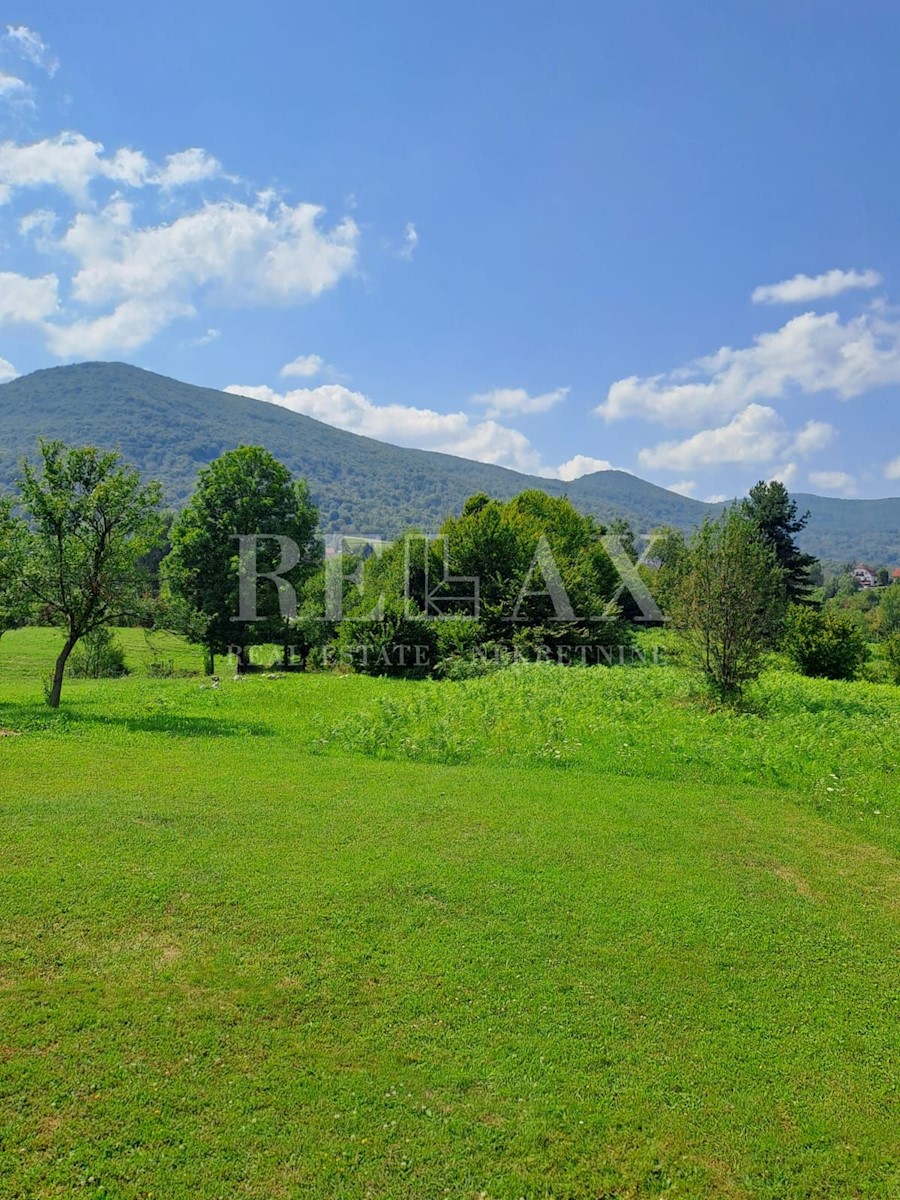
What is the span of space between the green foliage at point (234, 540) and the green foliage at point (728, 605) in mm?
21557

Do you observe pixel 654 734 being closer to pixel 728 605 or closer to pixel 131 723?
pixel 728 605

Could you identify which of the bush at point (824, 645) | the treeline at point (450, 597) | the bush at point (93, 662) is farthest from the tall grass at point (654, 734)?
the bush at point (93, 662)

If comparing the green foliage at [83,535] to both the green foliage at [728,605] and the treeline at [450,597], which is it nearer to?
the treeline at [450,597]

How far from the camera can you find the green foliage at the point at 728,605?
1834 centimetres

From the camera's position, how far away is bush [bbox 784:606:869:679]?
97.2 feet

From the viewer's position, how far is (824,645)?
97.0ft

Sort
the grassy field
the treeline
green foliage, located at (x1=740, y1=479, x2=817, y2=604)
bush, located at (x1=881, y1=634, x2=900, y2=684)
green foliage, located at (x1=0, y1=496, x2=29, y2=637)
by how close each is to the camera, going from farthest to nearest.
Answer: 1. green foliage, located at (x1=740, y1=479, x2=817, y2=604)
2. bush, located at (x1=881, y1=634, x2=900, y2=684)
3. the treeline
4. green foliage, located at (x1=0, y1=496, x2=29, y2=637)
5. the grassy field

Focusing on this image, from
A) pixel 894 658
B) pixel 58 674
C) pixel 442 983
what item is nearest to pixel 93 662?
pixel 58 674

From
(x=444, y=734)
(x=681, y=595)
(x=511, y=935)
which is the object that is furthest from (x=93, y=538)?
(x=681, y=595)

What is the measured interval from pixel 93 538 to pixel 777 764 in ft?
54.9

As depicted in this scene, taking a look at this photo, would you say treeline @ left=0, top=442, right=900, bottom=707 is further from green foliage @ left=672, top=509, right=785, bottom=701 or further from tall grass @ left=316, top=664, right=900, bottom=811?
tall grass @ left=316, top=664, right=900, bottom=811

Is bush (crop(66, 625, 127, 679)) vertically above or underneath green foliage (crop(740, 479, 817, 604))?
underneath

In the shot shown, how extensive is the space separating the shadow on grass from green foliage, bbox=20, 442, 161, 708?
1321 millimetres

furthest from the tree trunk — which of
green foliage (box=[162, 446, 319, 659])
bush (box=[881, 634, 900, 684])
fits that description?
bush (box=[881, 634, 900, 684])
